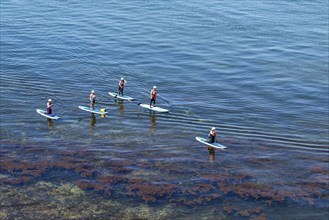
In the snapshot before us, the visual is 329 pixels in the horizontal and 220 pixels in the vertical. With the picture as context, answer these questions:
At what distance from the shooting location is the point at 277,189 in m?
40.7

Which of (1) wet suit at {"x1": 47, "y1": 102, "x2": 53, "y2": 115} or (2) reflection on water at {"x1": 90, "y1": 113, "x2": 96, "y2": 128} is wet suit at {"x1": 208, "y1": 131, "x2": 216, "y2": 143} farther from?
(1) wet suit at {"x1": 47, "y1": 102, "x2": 53, "y2": 115}

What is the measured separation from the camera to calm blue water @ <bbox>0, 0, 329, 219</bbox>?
41094 mm

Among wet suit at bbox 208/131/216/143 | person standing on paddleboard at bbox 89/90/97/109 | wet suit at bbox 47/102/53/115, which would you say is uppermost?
person standing on paddleboard at bbox 89/90/97/109

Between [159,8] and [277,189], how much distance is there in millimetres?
80360

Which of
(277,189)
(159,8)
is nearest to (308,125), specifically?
(277,189)

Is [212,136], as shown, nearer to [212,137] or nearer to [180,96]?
[212,137]

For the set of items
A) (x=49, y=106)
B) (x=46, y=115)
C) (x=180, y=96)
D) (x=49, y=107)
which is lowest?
(x=46, y=115)

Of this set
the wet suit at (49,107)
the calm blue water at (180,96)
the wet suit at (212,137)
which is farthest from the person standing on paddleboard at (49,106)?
the wet suit at (212,137)

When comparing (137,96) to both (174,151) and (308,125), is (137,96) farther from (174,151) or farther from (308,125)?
(308,125)

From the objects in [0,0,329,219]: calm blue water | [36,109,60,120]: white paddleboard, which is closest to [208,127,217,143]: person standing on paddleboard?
[0,0,329,219]: calm blue water

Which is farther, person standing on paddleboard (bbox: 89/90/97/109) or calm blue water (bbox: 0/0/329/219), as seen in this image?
person standing on paddleboard (bbox: 89/90/97/109)

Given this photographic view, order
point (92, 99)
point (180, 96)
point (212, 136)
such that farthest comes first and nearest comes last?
point (180, 96) < point (92, 99) < point (212, 136)

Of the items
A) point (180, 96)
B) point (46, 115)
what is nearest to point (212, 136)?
point (180, 96)

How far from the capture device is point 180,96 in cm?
6431
